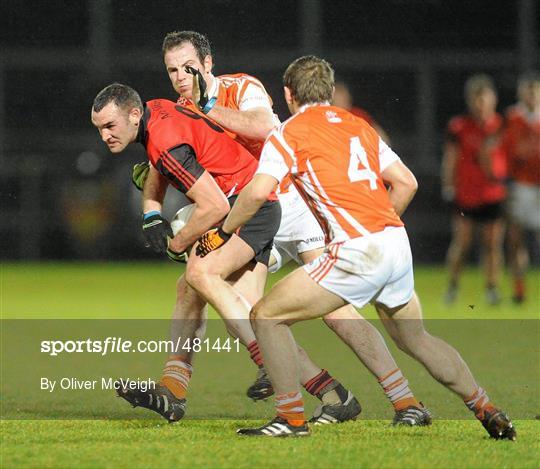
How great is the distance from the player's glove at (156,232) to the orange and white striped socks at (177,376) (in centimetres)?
68

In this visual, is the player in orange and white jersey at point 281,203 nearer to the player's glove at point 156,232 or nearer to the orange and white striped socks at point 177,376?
the orange and white striped socks at point 177,376

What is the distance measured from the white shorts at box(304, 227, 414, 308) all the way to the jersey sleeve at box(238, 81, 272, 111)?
1.60m

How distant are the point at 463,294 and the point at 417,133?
6383mm

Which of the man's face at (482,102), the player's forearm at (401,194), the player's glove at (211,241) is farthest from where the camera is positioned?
the man's face at (482,102)

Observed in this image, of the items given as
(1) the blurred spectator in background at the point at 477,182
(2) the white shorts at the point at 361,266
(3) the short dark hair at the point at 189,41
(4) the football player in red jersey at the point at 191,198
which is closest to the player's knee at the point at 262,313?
(2) the white shorts at the point at 361,266

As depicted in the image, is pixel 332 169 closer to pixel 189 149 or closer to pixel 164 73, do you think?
pixel 189 149

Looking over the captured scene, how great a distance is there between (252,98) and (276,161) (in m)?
1.57

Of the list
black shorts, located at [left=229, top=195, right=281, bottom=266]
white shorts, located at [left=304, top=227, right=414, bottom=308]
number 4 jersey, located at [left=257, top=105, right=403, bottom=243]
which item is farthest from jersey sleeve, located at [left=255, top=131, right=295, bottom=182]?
black shorts, located at [left=229, top=195, right=281, bottom=266]

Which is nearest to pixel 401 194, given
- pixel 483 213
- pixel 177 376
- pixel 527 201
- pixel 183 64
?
pixel 177 376

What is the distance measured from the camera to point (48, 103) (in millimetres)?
22641

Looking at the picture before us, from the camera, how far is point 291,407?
6613mm

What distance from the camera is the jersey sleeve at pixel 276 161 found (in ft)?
20.9

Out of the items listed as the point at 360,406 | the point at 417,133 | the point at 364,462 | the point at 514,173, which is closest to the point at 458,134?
the point at 514,173

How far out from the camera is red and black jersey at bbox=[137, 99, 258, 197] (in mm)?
7207
